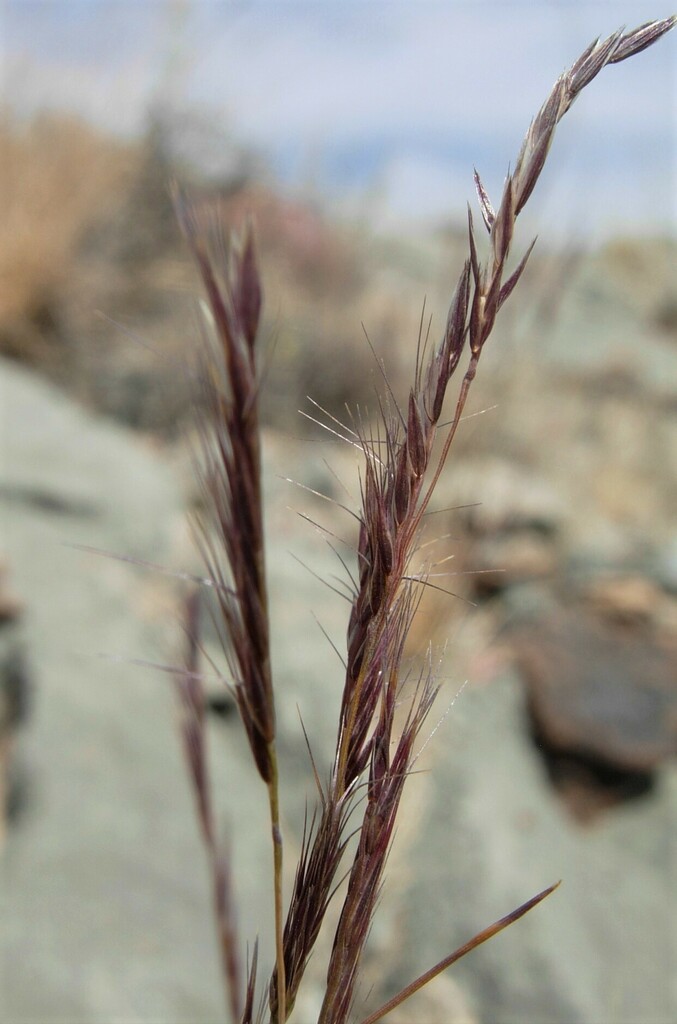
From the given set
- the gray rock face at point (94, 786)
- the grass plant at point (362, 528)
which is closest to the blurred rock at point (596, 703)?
the gray rock face at point (94, 786)

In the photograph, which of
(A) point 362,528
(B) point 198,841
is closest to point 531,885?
(B) point 198,841

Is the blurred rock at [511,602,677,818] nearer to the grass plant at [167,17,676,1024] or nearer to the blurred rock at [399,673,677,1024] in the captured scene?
the blurred rock at [399,673,677,1024]

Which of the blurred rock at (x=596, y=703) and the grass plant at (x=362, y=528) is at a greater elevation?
the grass plant at (x=362, y=528)

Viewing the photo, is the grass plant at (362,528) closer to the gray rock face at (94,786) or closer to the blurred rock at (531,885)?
the gray rock face at (94,786)

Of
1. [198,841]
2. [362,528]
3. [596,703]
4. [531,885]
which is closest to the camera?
[362,528]

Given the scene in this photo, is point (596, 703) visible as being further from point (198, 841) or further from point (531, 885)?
point (198, 841)

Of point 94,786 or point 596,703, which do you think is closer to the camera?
point 94,786

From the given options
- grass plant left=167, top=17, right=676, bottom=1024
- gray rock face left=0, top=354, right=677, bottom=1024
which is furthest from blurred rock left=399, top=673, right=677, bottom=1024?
grass plant left=167, top=17, right=676, bottom=1024

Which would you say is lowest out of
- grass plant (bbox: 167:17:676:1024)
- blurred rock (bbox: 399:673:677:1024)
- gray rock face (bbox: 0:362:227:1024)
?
blurred rock (bbox: 399:673:677:1024)
